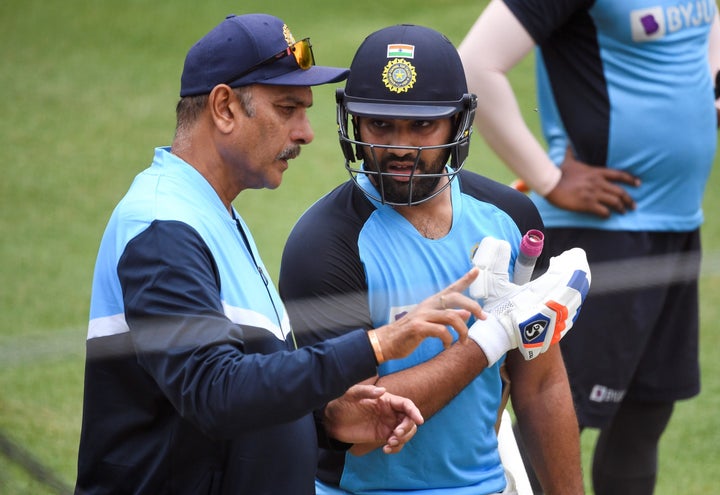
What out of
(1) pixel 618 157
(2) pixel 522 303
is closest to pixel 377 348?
(2) pixel 522 303

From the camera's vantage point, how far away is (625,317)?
3.81 m

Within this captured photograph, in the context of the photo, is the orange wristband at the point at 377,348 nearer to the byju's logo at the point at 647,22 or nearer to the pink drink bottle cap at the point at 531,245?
the pink drink bottle cap at the point at 531,245

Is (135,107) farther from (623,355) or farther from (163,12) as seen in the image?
(623,355)

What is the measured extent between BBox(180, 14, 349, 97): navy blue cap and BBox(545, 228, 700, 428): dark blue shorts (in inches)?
63.0

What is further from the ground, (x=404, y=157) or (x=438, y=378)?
(x=404, y=157)

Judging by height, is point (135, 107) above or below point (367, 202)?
below

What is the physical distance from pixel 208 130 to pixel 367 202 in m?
0.48

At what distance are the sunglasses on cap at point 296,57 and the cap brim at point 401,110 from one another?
0.52 ft

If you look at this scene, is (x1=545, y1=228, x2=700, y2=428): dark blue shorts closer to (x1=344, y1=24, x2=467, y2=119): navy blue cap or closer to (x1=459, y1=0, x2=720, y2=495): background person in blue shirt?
(x1=459, y1=0, x2=720, y2=495): background person in blue shirt

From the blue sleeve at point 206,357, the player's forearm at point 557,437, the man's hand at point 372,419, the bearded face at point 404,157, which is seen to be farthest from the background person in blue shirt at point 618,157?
the blue sleeve at point 206,357

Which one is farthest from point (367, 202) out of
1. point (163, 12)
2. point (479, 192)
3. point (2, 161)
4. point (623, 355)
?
point (163, 12)

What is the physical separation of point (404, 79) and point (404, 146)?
16cm

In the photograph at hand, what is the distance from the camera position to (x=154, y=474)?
2273 millimetres

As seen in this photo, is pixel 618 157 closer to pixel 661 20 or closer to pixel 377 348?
pixel 661 20
